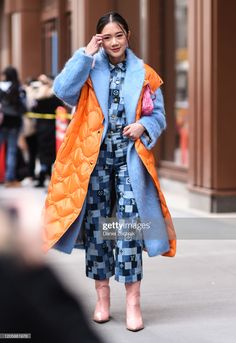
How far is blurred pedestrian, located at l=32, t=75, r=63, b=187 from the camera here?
12945mm

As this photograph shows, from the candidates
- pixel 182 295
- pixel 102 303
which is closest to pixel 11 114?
pixel 182 295

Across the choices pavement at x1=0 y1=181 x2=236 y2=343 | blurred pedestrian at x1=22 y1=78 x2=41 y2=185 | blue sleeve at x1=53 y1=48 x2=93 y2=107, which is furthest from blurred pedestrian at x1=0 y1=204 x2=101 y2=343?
blurred pedestrian at x1=22 y1=78 x2=41 y2=185

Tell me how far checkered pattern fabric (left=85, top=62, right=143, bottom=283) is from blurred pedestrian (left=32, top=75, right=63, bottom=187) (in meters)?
8.11

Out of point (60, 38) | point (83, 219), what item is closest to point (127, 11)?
point (60, 38)

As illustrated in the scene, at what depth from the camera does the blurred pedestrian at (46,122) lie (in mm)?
12945

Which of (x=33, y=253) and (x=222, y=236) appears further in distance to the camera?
(x=222, y=236)

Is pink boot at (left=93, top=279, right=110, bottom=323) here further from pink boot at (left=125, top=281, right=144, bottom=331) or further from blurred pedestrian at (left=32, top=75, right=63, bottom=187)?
blurred pedestrian at (left=32, top=75, right=63, bottom=187)

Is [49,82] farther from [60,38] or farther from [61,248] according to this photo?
[61,248]

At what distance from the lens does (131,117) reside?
4785 millimetres

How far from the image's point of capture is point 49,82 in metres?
13.0

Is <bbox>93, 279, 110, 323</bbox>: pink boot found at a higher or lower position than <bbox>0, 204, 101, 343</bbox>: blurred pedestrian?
lower

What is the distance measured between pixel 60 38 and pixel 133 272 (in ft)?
43.8

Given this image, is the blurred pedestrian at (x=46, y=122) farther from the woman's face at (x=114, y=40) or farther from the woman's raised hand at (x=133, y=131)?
the woman's raised hand at (x=133, y=131)

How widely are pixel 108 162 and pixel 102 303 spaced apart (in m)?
0.84
